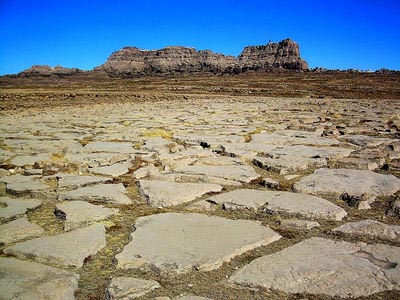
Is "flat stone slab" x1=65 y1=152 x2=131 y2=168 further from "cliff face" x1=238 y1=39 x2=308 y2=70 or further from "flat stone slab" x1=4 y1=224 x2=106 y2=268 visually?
"cliff face" x1=238 y1=39 x2=308 y2=70

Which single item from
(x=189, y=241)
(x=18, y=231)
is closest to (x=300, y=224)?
(x=189, y=241)

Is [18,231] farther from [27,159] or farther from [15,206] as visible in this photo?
[27,159]

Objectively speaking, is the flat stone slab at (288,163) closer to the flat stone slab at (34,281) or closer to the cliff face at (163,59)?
the flat stone slab at (34,281)

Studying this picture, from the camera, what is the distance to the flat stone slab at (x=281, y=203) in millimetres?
2320

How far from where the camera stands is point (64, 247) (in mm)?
1889

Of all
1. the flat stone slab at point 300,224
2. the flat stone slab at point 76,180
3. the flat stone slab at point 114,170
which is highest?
the flat stone slab at point 114,170

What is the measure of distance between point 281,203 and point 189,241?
2.56ft

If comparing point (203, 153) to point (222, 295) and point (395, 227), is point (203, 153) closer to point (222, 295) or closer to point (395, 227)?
point (395, 227)

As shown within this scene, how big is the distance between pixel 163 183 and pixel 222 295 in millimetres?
1517

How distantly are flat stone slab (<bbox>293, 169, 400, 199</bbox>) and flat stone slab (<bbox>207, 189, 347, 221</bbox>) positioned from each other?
0.67 ft

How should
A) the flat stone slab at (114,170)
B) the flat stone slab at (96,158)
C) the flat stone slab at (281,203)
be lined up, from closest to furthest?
the flat stone slab at (281,203) → the flat stone slab at (114,170) → the flat stone slab at (96,158)

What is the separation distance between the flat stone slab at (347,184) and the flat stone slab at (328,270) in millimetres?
853

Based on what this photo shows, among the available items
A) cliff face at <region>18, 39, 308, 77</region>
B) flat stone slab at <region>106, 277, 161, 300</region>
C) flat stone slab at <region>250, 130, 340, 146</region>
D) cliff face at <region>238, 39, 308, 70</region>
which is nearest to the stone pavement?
flat stone slab at <region>106, 277, 161, 300</region>

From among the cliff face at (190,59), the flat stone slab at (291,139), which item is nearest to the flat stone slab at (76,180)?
the flat stone slab at (291,139)
